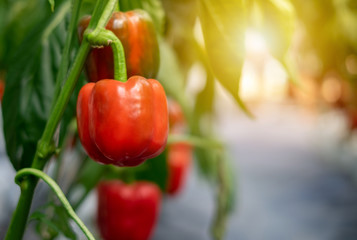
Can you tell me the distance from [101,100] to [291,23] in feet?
0.51

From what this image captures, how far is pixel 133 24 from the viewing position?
0.29 metres

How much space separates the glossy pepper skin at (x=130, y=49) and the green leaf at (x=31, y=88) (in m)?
0.05

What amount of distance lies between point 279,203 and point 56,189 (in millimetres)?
1657

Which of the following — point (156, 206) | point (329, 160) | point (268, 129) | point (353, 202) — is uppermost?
point (156, 206)

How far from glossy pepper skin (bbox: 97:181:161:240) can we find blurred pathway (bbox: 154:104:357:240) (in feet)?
1.52

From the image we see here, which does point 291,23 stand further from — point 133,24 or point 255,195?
point 255,195

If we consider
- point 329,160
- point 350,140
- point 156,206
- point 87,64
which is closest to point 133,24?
point 87,64

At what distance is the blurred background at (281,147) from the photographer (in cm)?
34

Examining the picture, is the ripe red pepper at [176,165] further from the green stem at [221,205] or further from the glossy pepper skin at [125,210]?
the green stem at [221,205]

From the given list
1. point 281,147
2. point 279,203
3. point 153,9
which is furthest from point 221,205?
point 281,147

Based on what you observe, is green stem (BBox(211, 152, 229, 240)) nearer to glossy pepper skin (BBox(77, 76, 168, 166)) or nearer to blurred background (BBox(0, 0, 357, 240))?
blurred background (BBox(0, 0, 357, 240))

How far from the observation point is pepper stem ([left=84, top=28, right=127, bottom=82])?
0.24 meters

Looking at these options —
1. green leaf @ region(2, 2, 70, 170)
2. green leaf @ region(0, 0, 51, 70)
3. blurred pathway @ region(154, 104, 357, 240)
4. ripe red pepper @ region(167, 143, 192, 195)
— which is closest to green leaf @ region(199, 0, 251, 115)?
green leaf @ region(2, 2, 70, 170)

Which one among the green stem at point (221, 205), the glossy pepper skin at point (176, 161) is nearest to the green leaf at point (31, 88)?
the green stem at point (221, 205)
